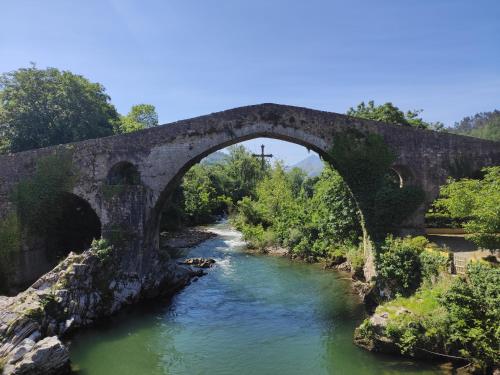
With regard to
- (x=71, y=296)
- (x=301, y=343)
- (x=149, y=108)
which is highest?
(x=149, y=108)

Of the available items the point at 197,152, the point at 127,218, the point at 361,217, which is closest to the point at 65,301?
the point at 127,218

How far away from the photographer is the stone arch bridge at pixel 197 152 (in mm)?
17078

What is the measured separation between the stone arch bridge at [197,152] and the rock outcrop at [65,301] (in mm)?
1421

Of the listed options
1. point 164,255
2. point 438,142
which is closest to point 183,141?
point 164,255

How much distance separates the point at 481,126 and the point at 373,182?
278 ft

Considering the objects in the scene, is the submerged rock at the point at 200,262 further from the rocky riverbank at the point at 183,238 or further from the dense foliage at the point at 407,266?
the dense foliage at the point at 407,266

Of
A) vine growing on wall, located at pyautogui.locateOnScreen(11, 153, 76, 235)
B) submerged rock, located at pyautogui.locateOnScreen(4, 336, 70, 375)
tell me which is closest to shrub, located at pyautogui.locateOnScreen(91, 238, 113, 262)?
vine growing on wall, located at pyautogui.locateOnScreen(11, 153, 76, 235)

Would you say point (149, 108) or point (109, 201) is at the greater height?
point (149, 108)

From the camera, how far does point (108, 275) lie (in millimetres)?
15242

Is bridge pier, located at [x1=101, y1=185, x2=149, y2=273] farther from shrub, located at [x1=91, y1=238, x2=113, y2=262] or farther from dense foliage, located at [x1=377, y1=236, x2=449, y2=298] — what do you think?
dense foliage, located at [x1=377, y1=236, x2=449, y2=298]

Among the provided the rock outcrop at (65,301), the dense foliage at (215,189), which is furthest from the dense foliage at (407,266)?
the dense foliage at (215,189)

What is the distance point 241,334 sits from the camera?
42.7 ft

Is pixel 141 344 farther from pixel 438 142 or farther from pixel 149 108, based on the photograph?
pixel 149 108

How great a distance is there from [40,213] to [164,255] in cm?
553
